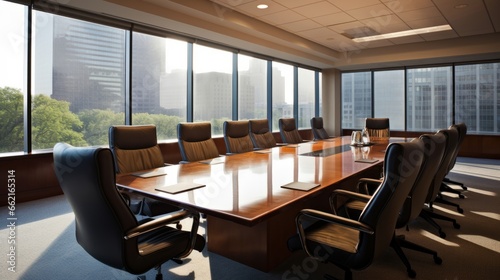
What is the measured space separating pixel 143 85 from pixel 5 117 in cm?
187

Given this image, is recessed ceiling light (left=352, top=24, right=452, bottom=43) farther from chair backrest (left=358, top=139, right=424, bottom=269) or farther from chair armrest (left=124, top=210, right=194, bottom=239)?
chair armrest (left=124, top=210, right=194, bottom=239)

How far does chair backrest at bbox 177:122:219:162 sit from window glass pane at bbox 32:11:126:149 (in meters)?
1.79

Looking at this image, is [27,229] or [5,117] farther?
[5,117]

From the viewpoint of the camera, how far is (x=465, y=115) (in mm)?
7785

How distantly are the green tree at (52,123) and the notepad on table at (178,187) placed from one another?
295 centimetres

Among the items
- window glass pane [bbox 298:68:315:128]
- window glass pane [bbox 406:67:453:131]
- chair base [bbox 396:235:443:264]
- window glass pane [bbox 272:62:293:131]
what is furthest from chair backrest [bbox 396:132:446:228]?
window glass pane [bbox 406:67:453:131]

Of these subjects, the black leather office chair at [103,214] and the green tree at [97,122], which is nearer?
the black leather office chair at [103,214]

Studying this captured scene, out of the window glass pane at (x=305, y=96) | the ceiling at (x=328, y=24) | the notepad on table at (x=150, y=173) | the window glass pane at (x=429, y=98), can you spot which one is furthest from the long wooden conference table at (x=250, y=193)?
the window glass pane at (x=429, y=98)

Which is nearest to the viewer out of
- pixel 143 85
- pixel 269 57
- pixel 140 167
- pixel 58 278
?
pixel 58 278

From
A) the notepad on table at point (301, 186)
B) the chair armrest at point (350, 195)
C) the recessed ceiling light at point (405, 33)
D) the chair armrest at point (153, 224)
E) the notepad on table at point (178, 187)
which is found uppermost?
the recessed ceiling light at point (405, 33)

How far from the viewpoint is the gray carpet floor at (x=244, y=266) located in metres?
2.10

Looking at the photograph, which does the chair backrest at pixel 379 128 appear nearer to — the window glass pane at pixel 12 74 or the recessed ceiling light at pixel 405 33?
the recessed ceiling light at pixel 405 33

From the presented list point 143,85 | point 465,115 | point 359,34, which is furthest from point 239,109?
point 465,115

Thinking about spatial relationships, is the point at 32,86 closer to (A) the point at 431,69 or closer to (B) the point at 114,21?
(B) the point at 114,21
